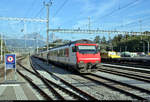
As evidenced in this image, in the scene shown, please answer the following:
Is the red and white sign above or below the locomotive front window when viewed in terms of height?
below

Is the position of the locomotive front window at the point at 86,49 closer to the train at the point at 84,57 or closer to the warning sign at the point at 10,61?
the train at the point at 84,57

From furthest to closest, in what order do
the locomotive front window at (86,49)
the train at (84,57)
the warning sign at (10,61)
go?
the locomotive front window at (86,49), the train at (84,57), the warning sign at (10,61)

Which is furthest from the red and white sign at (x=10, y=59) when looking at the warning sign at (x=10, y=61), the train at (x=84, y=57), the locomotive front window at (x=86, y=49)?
the locomotive front window at (x=86, y=49)

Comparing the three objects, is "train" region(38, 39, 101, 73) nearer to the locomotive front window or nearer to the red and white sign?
the locomotive front window

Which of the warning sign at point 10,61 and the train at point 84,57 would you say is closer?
the warning sign at point 10,61

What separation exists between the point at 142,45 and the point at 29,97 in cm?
7743

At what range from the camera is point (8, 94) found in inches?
356

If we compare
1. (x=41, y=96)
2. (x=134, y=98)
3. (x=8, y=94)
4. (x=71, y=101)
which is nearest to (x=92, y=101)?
(x=71, y=101)

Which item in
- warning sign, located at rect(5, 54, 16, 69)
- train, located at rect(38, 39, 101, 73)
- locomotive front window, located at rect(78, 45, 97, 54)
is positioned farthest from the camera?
locomotive front window, located at rect(78, 45, 97, 54)

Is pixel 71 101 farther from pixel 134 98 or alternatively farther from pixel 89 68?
pixel 89 68

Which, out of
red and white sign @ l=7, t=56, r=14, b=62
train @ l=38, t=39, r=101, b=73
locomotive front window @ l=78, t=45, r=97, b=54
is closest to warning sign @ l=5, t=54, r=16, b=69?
red and white sign @ l=7, t=56, r=14, b=62

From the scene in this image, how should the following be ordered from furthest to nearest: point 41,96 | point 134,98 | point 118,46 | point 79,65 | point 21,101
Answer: point 118,46, point 79,65, point 41,96, point 134,98, point 21,101

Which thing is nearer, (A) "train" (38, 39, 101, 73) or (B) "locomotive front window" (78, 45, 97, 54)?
(A) "train" (38, 39, 101, 73)

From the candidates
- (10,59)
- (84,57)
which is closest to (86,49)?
(84,57)
